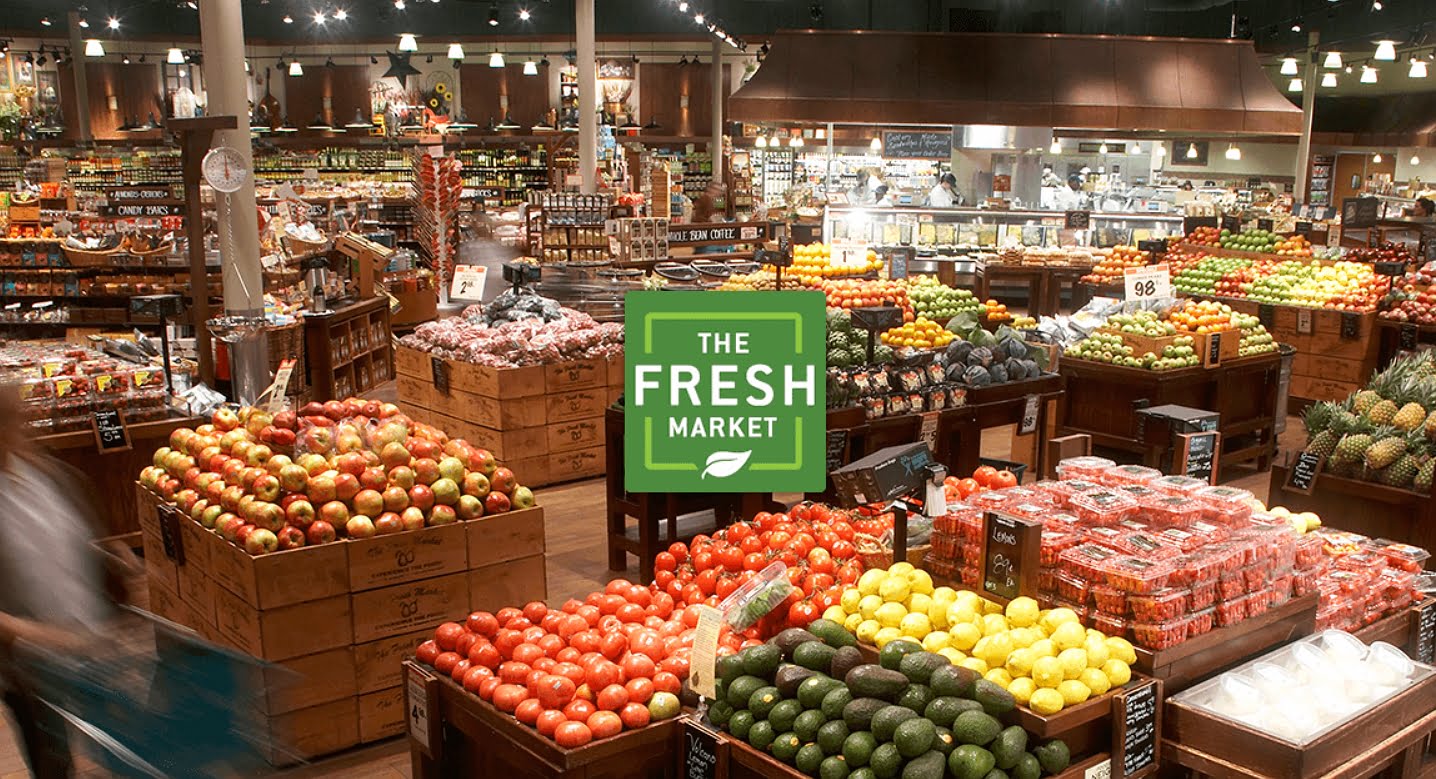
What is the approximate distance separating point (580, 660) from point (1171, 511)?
171 centimetres

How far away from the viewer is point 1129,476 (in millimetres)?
3791

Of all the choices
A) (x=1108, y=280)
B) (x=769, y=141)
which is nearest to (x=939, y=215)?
(x=1108, y=280)

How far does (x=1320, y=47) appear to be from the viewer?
1784 centimetres

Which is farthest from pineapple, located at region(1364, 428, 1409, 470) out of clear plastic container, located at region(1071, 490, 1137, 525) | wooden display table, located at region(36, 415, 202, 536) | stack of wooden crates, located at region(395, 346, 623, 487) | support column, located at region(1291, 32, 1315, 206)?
support column, located at region(1291, 32, 1315, 206)

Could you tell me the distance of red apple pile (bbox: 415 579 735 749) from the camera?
2.98 m

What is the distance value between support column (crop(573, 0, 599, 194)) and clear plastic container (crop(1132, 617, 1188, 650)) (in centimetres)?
1118

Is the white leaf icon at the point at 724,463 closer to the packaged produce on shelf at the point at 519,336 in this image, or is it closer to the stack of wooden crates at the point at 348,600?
the stack of wooden crates at the point at 348,600

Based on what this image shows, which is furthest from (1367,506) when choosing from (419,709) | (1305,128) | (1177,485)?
(1305,128)

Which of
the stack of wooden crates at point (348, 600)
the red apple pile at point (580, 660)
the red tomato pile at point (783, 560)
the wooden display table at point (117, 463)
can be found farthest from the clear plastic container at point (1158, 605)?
the wooden display table at point (117, 463)

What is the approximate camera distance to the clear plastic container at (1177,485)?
362 centimetres

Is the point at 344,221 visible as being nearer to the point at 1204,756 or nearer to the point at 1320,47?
the point at 1204,756

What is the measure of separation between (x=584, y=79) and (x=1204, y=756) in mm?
11630

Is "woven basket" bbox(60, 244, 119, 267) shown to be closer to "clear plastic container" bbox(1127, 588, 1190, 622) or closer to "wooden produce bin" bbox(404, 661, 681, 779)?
"wooden produce bin" bbox(404, 661, 681, 779)

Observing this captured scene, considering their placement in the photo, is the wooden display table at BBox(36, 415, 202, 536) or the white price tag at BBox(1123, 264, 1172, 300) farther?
the white price tag at BBox(1123, 264, 1172, 300)
